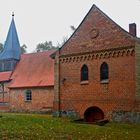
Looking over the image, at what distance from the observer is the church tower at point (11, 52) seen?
43.3 metres

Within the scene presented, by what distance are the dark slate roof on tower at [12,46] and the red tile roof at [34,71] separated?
8.13ft

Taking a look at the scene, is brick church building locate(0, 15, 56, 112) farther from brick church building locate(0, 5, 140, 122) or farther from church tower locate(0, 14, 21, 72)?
brick church building locate(0, 5, 140, 122)

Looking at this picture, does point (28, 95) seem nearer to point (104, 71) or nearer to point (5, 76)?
point (5, 76)

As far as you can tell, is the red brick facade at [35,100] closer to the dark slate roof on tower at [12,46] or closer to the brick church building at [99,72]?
the brick church building at [99,72]

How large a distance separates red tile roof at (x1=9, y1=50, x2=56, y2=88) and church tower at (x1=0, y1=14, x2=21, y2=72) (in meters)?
1.30

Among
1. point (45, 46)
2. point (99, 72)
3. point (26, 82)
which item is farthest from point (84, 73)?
point (45, 46)

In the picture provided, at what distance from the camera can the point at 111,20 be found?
2520 centimetres

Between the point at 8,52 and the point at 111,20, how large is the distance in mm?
23371

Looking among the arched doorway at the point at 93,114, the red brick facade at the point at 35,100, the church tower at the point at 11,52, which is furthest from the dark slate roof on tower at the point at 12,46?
the arched doorway at the point at 93,114

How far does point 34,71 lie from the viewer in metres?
38.2

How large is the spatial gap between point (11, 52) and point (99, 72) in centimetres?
2206

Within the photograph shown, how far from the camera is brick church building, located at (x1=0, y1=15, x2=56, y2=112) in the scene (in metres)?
34.8

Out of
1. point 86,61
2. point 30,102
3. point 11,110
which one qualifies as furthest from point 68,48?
point 11,110

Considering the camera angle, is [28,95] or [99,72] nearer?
[99,72]
